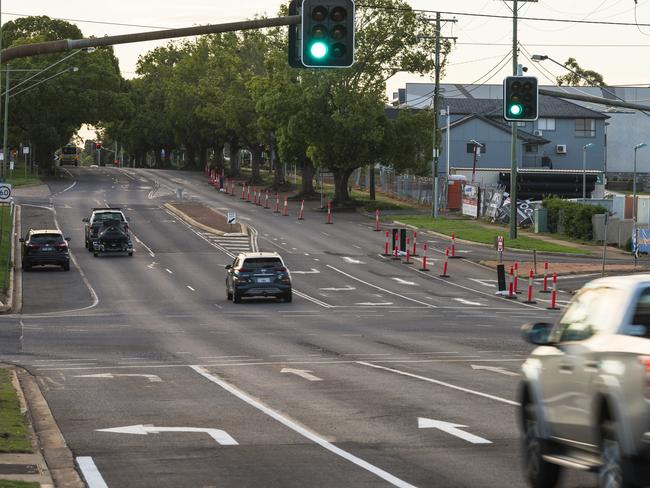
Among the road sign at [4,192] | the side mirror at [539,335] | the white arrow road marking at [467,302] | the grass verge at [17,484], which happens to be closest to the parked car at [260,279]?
the white arrow road marking at [467,302]

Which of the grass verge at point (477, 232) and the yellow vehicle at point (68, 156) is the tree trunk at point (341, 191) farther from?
the yellow vehicle at point (68, 156)

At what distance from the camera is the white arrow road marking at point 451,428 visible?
1572cm

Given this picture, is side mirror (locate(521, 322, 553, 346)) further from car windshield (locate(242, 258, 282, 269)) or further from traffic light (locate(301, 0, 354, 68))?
car windshield (locate(242, 258, 282, 269))

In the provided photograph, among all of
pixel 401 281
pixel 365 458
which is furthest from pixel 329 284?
pixel 365 458

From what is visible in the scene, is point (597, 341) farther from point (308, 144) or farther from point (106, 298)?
point (308, 144)

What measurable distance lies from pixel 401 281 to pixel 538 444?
144 feet

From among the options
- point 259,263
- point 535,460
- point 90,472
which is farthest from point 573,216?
point 535,460

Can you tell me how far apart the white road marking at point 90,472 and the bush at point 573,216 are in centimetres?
6004

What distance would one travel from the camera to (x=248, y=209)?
9512 centimetres

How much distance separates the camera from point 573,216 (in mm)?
74375

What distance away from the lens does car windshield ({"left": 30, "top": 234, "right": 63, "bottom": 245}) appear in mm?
58100

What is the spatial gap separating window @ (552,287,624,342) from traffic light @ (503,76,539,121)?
63.8ft

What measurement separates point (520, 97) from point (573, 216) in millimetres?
43929

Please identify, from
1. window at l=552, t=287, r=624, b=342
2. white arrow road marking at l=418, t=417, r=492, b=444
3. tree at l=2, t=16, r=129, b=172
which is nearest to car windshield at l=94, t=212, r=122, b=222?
tree at l=2, t=16, r=129, b=172
